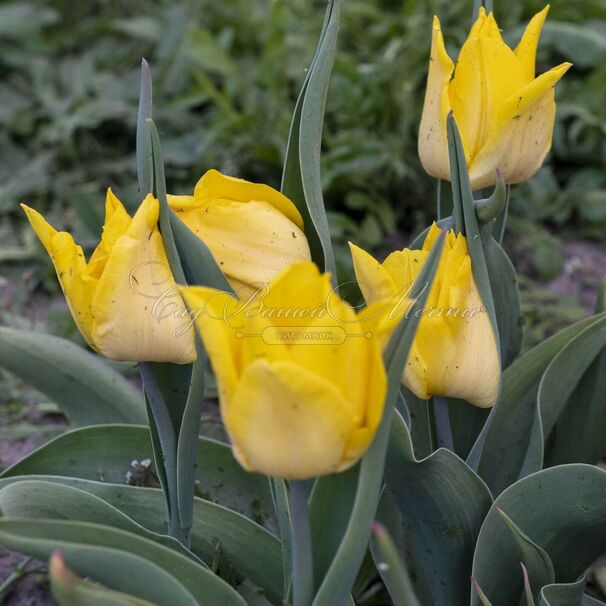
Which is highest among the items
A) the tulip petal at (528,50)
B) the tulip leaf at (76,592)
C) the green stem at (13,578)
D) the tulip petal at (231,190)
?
the tulip petal at (528,50)

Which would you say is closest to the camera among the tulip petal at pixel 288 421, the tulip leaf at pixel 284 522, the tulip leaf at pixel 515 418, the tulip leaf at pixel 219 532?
the tulip petal at pixel 288 421

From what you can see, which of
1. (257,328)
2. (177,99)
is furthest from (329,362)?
(177,99)

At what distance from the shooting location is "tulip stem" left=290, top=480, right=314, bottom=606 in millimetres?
711

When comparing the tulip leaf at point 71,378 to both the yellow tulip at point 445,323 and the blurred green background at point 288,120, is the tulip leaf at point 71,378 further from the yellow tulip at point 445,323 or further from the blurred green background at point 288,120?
the blurred green background at point 288,120

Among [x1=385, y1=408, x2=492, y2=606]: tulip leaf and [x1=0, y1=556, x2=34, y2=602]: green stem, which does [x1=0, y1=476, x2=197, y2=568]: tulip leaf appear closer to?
[x1=385, y1=408, x2=492, y2=606]: tulip leaf

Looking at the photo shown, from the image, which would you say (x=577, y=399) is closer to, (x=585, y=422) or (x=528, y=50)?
(x=585, y=422)

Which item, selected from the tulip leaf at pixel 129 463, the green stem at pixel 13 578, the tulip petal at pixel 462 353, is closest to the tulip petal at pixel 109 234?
the tulip petal at pixel 462 353

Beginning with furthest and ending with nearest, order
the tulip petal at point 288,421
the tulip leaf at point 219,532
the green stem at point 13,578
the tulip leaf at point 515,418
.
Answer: the green stem at point 13,578, the tulip leaf at point 515,418, the tulip leaf at point 219,532, the tulip petal at point 288,421

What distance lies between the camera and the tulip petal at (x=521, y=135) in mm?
908

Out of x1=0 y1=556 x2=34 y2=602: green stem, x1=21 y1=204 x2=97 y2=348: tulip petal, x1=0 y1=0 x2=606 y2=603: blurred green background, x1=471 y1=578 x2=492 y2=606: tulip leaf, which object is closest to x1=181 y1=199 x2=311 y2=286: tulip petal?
x1=21 y1=204 x2=97 y2=348: tulip petal

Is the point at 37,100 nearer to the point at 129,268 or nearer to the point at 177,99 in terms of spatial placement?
the point at 177,99

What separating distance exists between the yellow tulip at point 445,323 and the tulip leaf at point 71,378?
1.74 ft

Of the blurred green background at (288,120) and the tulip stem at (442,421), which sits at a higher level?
the tulip stem at (442,421)

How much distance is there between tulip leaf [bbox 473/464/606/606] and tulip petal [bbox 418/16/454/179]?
12.7 inches
